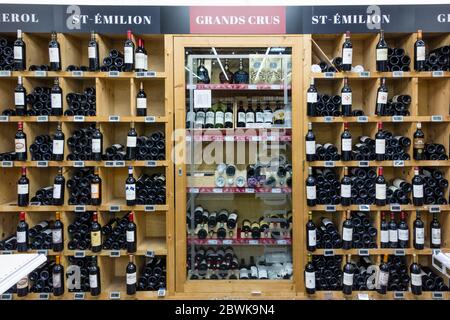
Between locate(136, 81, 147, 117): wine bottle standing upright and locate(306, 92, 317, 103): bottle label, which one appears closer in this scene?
locate(306, 92, 317, 103): bottle label

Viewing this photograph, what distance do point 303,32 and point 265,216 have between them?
179 centimetres

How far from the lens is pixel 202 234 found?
3379mm

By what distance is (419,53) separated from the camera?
3180 millimetres

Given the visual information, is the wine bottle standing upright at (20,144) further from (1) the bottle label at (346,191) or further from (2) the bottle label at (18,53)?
(1) the bottle label at (346,191)

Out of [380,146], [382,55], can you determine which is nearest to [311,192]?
[380,146]

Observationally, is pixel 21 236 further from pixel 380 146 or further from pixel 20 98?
pixel 380 146

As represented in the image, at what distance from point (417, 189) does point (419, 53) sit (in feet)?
3.99

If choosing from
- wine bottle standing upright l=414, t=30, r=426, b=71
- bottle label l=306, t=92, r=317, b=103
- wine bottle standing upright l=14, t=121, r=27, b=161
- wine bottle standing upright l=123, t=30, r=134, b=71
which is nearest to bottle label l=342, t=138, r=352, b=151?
bottle label l=306, t=92, r=317, b=103

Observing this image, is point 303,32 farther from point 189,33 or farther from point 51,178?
point 51,178

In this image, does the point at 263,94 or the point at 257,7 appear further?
the point at 263,94

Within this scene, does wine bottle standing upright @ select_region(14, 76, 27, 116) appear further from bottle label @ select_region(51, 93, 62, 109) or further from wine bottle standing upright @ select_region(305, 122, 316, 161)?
wine bottle standing upright @ select_region(305, 122, 316, 161)

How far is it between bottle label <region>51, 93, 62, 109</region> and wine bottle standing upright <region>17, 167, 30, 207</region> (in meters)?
0.65

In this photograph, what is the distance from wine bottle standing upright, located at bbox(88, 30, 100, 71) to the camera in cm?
321

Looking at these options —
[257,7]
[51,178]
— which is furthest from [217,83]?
[51,178]
